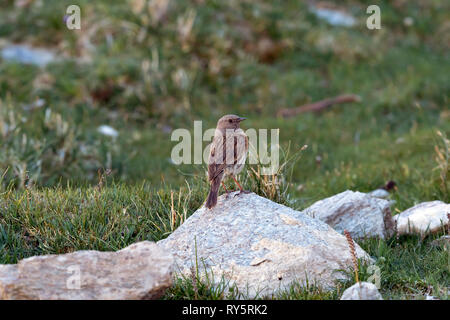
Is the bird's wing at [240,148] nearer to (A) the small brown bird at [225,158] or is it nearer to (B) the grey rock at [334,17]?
(A) the small brown bird at [225,158]

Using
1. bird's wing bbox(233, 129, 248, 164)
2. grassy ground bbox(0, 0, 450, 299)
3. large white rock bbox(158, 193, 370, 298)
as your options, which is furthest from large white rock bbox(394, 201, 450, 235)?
bird's wing bbox(233, 129, 248, 164)

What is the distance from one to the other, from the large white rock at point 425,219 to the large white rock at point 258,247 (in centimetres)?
116

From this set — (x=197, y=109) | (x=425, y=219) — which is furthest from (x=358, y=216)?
(x=197, y=109)

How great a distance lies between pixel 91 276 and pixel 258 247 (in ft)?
4.25

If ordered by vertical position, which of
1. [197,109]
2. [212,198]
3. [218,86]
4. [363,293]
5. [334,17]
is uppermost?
[334,17]

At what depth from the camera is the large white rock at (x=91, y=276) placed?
3803 millimetres

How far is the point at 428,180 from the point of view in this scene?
741 cm

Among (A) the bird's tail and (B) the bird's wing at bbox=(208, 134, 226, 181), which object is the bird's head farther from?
(A) the bird's tail

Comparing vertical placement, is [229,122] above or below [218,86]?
below

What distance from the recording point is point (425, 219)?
561cm

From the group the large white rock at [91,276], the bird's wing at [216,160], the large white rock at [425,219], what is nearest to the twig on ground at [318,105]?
the large white rock at [425,219]

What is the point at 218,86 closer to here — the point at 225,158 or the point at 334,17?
the point at 334,17

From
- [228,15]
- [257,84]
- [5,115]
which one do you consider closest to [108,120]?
[5,115]

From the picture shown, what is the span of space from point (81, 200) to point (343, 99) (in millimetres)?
6898
